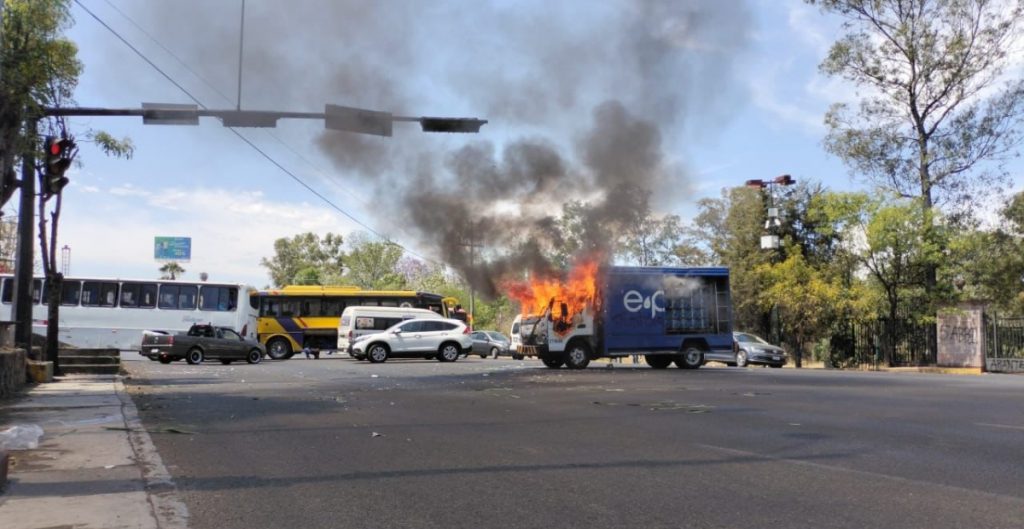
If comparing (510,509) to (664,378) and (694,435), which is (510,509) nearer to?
(694,435)

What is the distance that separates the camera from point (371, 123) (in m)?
12.3

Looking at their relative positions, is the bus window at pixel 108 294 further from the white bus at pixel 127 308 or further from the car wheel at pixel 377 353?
the car wheel at pixel 377 353

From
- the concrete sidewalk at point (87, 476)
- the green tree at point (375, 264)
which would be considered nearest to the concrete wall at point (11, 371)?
the concrete sidewalk at point (87, 476)

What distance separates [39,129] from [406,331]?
15291 mm

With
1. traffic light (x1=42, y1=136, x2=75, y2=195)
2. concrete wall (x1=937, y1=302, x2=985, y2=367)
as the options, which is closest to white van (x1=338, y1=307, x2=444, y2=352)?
traffic light (x1=42, y1=136, x2=75, y2=195)

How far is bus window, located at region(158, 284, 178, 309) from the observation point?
29.2m

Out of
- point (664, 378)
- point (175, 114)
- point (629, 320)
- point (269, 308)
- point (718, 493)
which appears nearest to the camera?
point (718, 493)

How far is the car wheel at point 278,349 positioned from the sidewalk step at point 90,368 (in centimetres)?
1262

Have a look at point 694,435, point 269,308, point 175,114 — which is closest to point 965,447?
point 694,435

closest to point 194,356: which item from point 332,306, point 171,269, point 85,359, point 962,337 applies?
point 85,359

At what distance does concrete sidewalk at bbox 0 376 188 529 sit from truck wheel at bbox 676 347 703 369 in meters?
14.9

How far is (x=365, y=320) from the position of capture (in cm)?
2925

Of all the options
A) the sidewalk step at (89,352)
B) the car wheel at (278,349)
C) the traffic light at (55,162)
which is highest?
the traffic light at (55,162)

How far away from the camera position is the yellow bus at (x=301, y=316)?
1243 inches
